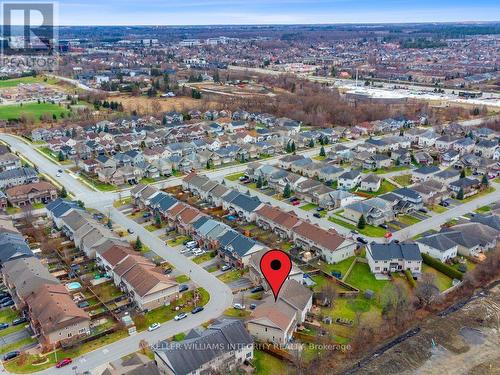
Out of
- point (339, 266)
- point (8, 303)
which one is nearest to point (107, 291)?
point (8, 303)

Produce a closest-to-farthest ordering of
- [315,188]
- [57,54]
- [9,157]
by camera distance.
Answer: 1. [315,188]
2. [9,157]
3. [57,54]

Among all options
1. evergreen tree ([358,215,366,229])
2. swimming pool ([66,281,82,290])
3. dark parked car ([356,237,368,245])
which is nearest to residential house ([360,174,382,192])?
evergreen tree ([358,215,366,229])

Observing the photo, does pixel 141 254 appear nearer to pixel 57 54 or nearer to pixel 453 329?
pixel 453 329

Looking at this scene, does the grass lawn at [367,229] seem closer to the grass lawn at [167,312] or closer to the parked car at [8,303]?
the grass lawn at [167,312]

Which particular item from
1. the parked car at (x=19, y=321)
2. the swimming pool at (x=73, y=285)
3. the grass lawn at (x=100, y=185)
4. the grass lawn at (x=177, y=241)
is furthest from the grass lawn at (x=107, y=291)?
the grass lawn at (x=100, y=185)

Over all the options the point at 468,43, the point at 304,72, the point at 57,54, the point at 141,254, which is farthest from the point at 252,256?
the point at 468,43

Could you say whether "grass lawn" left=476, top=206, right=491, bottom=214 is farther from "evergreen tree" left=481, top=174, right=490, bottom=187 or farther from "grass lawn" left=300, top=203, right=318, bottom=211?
"grass lawn" left=300, top=203, right=318, bottom=211
